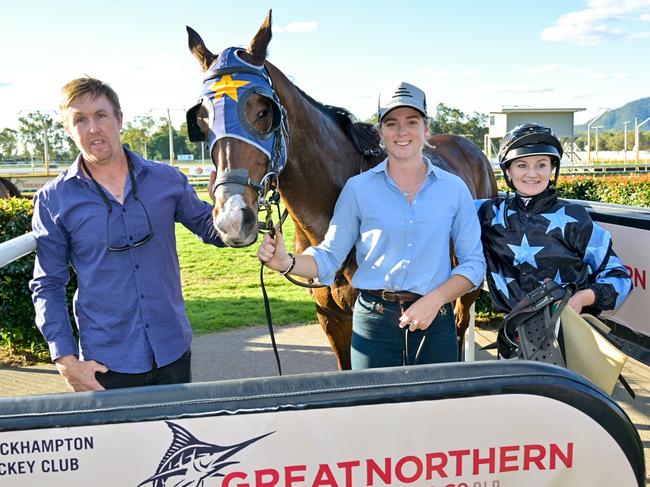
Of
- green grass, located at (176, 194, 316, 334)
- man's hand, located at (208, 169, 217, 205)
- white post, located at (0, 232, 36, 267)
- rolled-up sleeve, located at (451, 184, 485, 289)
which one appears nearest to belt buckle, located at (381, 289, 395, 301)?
rolled-up sleeve, located at (451, 184, 485, 289)

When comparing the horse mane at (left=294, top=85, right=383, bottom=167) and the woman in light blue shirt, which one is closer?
the woman in light blue shirt

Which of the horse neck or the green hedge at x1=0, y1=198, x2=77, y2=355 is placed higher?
the horse neck

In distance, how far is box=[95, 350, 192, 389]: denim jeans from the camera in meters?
2.20

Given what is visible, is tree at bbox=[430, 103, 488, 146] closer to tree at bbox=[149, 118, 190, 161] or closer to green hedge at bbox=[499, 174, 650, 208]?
tree at bbox=[149, 118, 190, 161]

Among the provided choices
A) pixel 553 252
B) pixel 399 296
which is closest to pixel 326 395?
pixel 399 296

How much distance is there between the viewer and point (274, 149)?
7.41 feet

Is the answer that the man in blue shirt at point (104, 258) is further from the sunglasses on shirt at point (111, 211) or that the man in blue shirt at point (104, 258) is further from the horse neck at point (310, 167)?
the horse neck at point (310, 167)

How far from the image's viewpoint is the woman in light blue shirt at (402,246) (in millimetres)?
2174

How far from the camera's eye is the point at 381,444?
1261mm

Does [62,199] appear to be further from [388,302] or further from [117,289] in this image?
[388,302]

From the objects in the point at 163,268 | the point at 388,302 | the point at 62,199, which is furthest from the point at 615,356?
the point at 62,199

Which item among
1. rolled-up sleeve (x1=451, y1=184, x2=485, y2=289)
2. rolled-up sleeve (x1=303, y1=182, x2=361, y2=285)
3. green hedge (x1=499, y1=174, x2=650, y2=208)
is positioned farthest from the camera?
green hedge (x1=499, y1=174, x2=650, y2=208)

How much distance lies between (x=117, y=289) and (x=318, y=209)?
41.1 inches

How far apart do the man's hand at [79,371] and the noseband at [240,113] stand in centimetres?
86
